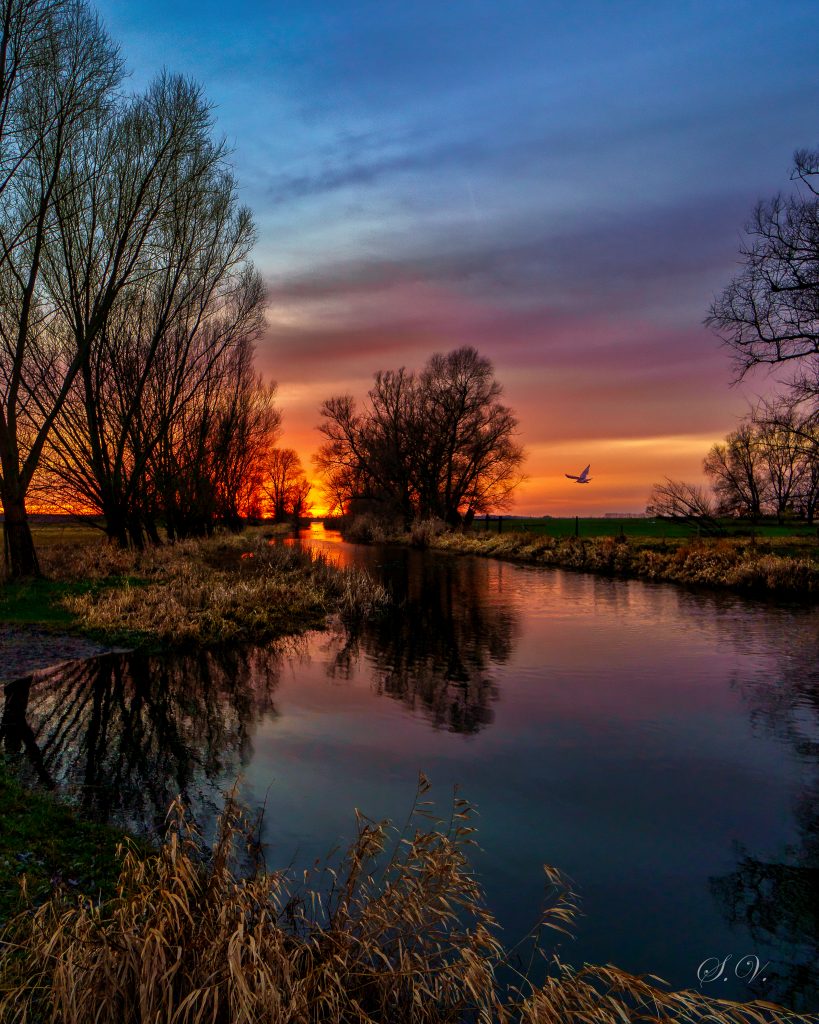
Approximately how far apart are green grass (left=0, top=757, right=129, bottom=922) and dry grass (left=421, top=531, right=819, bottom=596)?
22855mm

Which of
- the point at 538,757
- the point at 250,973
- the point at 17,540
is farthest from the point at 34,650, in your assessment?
the point at 250,973

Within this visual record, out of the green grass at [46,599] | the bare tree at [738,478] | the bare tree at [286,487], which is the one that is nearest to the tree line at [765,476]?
the bare tree at [738,478]

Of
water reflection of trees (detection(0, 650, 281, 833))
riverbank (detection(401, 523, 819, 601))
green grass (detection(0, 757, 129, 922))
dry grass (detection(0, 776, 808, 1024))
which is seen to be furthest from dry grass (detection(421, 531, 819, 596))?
green grass (detection(0, 757, 129, 922))

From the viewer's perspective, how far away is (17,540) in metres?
18.4

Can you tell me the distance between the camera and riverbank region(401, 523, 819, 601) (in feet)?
74.4

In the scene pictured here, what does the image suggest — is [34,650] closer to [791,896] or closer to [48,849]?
[48,849]

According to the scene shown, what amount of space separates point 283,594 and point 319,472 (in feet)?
147

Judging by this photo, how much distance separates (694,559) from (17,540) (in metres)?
23.9

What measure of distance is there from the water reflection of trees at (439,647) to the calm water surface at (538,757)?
0.09 metres

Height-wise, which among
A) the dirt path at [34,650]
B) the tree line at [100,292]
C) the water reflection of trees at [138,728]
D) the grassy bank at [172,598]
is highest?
the tree line at [100,292]

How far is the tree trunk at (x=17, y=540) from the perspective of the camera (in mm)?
18078

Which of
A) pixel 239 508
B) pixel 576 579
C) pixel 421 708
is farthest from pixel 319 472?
pixel 421 708
